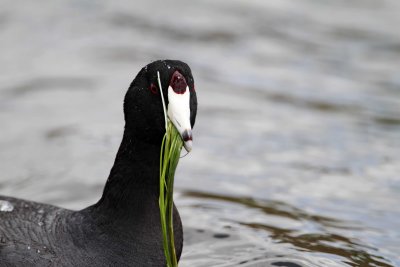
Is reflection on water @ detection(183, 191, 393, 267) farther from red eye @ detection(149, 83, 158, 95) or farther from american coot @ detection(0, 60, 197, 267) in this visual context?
red eye @ detection(149, 83, 158, 95)

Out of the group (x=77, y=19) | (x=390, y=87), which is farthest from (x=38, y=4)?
(x=390, y=87)

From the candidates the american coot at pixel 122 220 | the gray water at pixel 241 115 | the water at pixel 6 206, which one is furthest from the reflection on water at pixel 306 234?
the water at pixel 6 206

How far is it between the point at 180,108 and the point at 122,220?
958mm

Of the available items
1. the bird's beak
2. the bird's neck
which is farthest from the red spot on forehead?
the bird's neck

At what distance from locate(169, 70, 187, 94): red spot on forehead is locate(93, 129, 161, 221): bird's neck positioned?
0.52 meters

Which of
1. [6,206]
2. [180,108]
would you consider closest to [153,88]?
[180,108]

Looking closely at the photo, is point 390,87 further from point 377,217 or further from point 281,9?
point 377,217

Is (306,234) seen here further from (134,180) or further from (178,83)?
(178,83)

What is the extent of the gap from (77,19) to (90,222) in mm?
6923

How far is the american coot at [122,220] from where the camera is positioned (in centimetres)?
528

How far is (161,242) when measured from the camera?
17.9 ft

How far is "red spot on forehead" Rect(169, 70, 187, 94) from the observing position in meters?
4.99

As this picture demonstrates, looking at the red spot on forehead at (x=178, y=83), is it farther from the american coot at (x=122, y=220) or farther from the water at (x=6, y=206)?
the water at (x=6, y=206)

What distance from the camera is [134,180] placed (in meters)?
5.52
